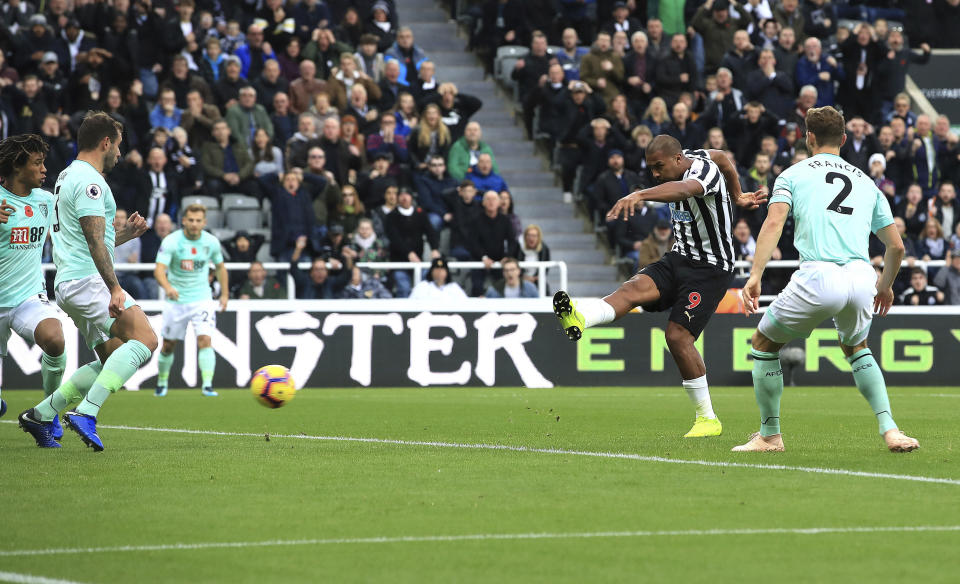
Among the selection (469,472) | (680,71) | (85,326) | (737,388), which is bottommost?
(737,388)

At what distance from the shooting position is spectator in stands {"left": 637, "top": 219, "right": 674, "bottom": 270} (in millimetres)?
20766

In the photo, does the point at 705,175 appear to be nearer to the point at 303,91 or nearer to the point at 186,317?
the point at 186,317

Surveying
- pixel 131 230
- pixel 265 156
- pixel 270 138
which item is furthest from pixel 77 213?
pixel 270 138

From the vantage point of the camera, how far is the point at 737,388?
19.4m

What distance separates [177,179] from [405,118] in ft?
12.5

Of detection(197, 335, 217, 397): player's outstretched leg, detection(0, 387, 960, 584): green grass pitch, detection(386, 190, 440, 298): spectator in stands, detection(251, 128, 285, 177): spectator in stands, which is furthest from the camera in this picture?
detection(251, 128, 285, 177): spectator in stands

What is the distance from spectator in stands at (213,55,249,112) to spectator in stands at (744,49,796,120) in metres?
8.22

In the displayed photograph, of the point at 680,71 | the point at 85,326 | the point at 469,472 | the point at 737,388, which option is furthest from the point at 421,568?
the point at 680,71

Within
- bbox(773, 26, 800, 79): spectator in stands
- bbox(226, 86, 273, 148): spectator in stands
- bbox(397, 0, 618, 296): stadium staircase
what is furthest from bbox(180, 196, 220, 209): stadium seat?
bbox(773, 26, 800, 79): spectator in stands

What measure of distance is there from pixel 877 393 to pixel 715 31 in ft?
55.5

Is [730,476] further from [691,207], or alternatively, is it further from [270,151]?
[270,151]

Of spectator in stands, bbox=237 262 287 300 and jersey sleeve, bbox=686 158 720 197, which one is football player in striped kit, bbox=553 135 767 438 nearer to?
jersey sleeve, bbox=686 158 720 197

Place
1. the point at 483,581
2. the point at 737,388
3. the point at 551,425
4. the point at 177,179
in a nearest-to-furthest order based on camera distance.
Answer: the point at 483,581, the point at 551,425, the point at 737,388, the point at 177,179

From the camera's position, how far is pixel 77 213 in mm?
9555
